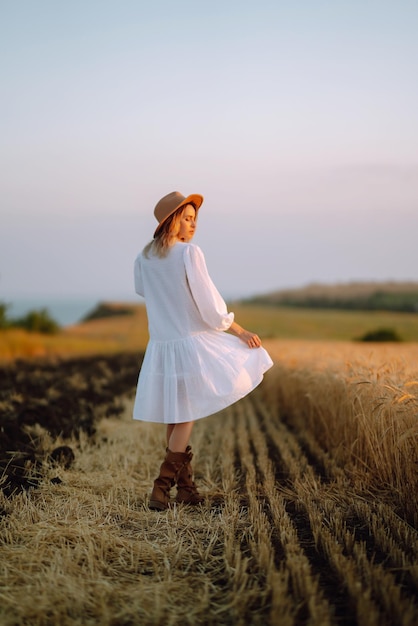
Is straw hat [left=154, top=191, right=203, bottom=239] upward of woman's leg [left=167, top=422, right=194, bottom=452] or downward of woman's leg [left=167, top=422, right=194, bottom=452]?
upward

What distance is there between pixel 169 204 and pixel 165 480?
172 centimetres

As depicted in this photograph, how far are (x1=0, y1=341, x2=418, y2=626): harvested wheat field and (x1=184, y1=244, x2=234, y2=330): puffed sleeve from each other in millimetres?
1155

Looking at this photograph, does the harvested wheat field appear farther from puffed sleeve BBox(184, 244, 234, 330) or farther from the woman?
puffed sleeve BBox(184, 244, 234, 330)

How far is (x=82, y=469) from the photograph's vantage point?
4934mm

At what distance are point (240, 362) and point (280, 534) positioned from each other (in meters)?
1.07

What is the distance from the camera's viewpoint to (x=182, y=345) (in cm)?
400

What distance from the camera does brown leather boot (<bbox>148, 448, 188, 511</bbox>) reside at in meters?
4.04

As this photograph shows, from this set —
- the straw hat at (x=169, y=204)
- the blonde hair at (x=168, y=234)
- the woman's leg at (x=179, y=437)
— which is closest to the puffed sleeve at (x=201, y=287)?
the blonde hair at (x=168, y=234)

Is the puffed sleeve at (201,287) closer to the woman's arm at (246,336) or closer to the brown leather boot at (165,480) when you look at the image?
the woman's arm at (246,336)

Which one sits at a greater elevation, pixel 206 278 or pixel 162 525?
pixel 206 278

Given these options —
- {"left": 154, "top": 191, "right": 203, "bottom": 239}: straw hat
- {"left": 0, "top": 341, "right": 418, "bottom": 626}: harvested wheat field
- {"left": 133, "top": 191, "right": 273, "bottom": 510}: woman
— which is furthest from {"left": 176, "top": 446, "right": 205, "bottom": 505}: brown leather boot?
{"left": 154, "top": 191, "right": 203, "bottom": 239}: straw hat

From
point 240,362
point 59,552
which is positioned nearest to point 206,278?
point 240,362

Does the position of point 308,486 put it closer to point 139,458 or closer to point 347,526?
point 347,526

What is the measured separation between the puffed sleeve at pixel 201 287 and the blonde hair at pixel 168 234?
0.15 m
